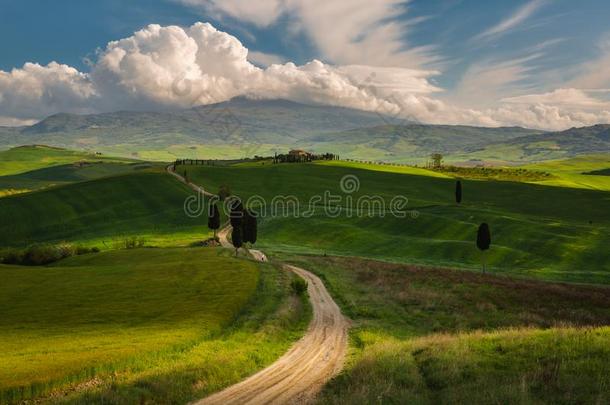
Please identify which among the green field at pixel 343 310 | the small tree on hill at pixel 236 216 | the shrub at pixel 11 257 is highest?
the small tree on hill at pixel 236 216

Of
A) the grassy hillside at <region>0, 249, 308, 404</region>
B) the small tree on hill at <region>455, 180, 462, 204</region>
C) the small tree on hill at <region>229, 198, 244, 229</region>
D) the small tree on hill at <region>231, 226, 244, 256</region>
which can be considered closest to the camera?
the grassy hillside at <region>0, 249, 308, 404</region>

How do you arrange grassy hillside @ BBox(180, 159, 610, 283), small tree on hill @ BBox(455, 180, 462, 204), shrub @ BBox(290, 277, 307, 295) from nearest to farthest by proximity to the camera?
shrub @ BBox(290, 277, 307, 295) → grassy hillside @ BBox(180, 159, 610, 283) → small tree on hill @ BBox(455, 180, 462, 204)

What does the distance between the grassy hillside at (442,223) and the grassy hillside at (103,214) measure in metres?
18.7

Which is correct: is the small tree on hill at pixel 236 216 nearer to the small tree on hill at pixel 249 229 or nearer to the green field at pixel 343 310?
the small tree on hill at pixel 249 229

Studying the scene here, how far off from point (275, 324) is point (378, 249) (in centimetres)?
5750

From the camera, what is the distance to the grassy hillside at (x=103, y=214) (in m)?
108

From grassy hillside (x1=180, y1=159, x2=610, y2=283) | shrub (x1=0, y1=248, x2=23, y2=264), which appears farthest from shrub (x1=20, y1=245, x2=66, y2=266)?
grassy hillside (x1=180, y1=159, x2=610, y2=283)

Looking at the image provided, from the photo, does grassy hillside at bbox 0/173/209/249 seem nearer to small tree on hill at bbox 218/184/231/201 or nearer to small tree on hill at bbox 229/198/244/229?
small tree on hill at bbox 218/184/231/201

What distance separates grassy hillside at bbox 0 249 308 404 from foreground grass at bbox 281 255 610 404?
22.6ft

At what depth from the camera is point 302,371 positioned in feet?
87.2

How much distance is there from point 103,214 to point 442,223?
90.6 metres

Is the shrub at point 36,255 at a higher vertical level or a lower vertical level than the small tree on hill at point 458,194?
lower

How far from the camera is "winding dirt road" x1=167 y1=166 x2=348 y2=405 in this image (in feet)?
74.1

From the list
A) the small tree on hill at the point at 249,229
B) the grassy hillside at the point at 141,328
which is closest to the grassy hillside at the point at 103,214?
the small tree on hill at the point at 249,229
